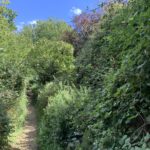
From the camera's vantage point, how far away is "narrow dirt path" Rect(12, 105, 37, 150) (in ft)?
38.8

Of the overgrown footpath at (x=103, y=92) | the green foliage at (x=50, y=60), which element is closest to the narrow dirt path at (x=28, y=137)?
the overgrown footpath at (x=103, y=92)

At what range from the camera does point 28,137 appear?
13.5 meters

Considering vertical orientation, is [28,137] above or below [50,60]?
below

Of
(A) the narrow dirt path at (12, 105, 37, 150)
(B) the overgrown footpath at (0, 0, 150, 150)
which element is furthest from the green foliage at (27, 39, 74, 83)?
(A) the narrow dirt path at (12, 105, 37, 150)

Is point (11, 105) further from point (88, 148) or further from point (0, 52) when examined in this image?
point (88, 148)

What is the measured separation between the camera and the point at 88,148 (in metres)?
5.81

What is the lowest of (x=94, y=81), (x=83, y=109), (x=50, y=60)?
(x=83, y=109)

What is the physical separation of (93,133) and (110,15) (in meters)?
5.76

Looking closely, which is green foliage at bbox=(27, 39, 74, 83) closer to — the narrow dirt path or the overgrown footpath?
the overgrown footpath

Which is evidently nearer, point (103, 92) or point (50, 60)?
point (103, 92)

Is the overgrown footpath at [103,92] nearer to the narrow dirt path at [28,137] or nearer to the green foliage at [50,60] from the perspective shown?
the narrow dirt path at [28,137]

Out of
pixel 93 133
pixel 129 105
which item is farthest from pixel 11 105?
pixel 129 105

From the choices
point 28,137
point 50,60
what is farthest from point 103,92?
point 50,60

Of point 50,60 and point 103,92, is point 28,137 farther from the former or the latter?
point 50,60
